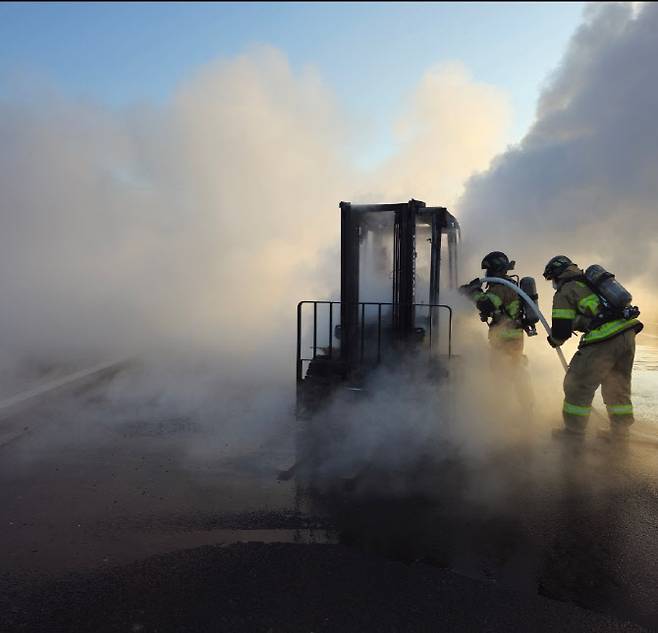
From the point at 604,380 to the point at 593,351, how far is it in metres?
0.30

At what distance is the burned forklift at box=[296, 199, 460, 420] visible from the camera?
491 cm

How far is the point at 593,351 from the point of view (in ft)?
14.9

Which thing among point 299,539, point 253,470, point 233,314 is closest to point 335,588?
point 299,539

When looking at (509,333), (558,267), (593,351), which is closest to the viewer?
(593,351)

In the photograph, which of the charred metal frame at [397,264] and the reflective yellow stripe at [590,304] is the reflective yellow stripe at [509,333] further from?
the reflective yellow stripe at [590,304]

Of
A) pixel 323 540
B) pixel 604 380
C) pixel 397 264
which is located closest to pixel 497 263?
pixel 397 264

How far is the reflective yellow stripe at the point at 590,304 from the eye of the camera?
452cm

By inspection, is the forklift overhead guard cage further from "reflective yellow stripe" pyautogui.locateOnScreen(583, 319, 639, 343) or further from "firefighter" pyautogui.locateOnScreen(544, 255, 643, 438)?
"reflective yellow stripe" pyautogui.locateOnScreen(583, 319, 639, 343)

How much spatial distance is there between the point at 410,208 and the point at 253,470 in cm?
282

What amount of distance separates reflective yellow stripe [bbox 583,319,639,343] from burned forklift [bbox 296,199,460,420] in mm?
1230

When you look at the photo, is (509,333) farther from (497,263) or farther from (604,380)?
(604,380)

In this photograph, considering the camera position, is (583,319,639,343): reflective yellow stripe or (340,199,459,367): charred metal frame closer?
(583,319,639,343): reflective yellow stripe

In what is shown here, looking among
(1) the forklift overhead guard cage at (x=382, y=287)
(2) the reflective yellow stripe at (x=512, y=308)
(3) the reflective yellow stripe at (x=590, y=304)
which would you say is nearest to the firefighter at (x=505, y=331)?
(2) the reflective yellow stripe at (x=512, y=308)

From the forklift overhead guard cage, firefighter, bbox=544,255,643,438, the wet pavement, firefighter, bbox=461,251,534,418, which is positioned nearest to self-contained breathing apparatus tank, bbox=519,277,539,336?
firefighter, bbox=461,251,534,418
